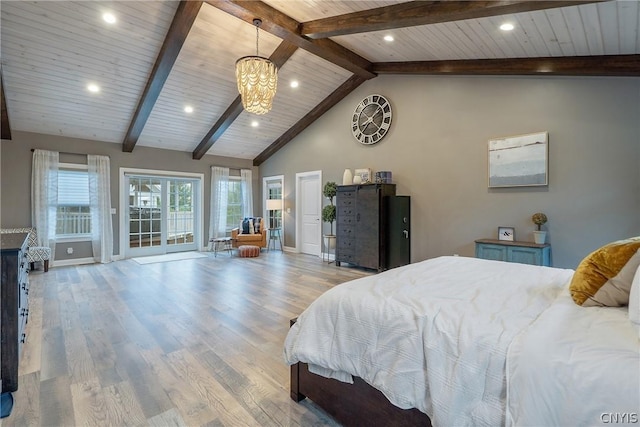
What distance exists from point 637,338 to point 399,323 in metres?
0.79

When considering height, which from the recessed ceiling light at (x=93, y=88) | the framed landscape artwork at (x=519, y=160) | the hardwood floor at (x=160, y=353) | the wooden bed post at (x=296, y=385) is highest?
the recessed ceiling light at (x=93, y=88)

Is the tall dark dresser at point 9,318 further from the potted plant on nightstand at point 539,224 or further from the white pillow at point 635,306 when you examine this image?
the potted plant on nightstand at point 539,224

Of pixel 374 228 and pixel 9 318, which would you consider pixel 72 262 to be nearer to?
pixel 9 318

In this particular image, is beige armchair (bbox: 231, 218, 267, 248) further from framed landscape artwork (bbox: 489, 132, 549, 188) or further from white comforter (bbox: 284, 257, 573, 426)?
white comforter (bbox: 284, 257, 573, 426)

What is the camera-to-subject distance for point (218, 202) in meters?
7.91

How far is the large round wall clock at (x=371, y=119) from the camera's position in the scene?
5.54 metres

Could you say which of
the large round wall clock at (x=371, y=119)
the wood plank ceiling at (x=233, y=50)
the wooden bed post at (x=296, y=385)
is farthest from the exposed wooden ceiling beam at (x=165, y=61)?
the wooden bed post at (x=296, y=385)

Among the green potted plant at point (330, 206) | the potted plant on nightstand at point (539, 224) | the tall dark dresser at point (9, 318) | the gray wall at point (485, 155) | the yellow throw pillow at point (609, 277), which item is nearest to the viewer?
the yellow throw pillow at point (609, 277)

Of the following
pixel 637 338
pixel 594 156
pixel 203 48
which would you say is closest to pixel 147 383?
pixel 637 338

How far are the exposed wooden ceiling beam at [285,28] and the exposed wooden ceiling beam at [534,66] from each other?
688 mm

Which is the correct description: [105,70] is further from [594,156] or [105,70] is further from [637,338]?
[594,156]

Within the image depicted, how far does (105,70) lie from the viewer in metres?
4.48

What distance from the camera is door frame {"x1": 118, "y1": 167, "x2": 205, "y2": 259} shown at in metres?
6.59

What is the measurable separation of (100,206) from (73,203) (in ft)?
1.56
